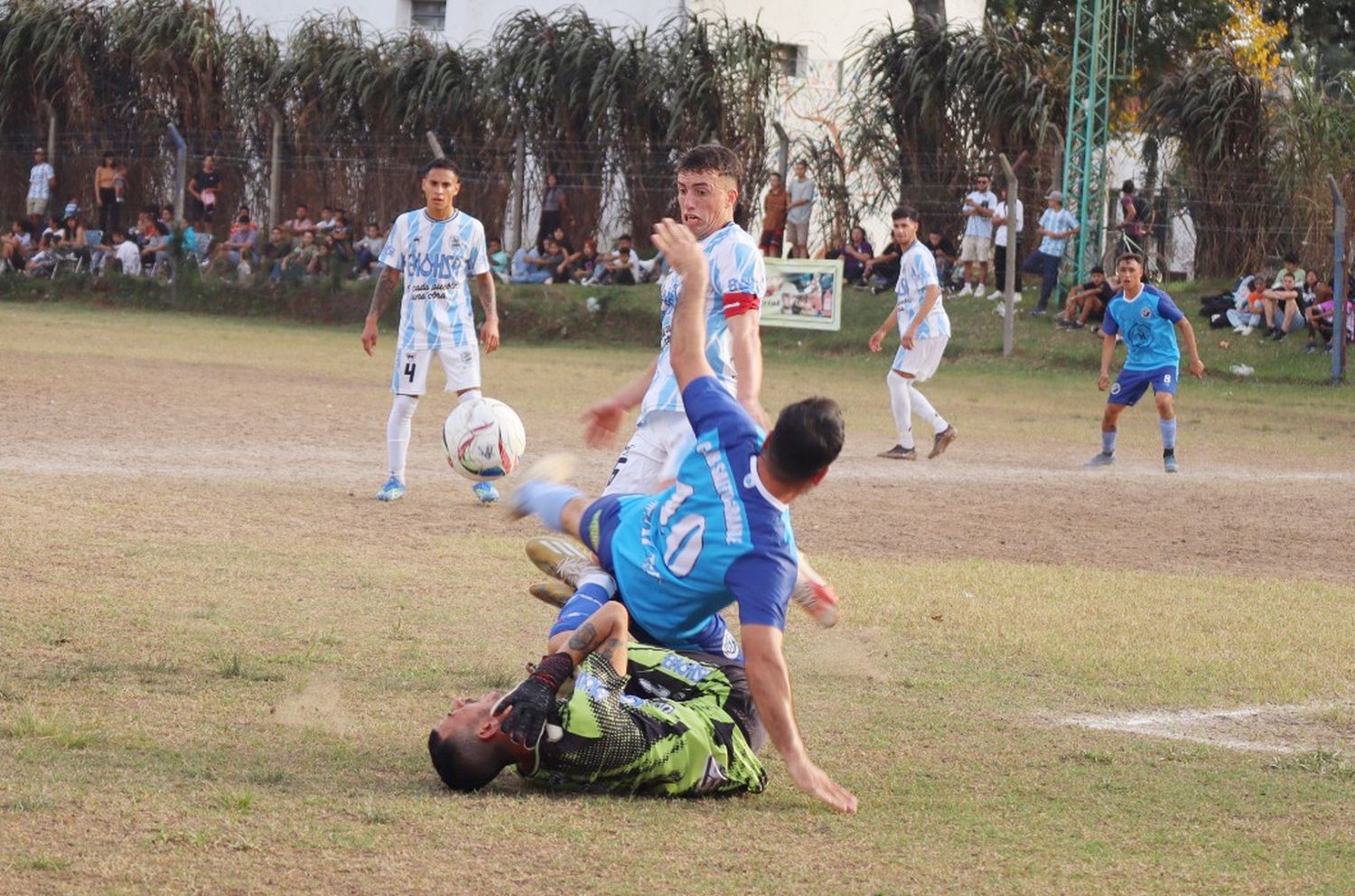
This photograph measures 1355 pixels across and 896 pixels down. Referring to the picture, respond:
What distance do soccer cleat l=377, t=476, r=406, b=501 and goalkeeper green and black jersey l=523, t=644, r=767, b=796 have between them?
18.5 ft

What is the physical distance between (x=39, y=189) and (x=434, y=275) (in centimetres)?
2383

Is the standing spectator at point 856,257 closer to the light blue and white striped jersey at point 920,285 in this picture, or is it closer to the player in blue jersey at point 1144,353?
the light blue and white striped jersey at point 920,285

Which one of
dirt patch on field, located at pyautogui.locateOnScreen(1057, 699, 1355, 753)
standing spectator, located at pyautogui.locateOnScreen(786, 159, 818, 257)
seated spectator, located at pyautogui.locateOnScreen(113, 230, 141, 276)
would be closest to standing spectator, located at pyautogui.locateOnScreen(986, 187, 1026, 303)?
standing spectator, located at pyautogui.locateOnScreen(786, 159, 818, 257)

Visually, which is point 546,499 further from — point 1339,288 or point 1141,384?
point 1339,288

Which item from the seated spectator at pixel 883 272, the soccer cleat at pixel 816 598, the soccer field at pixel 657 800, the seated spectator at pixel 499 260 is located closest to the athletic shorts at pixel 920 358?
the soccer field at pixel 657 800

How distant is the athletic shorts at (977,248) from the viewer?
25.8 meters

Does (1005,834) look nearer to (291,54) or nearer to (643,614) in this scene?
(643,614)

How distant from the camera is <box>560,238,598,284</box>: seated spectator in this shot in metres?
27.9

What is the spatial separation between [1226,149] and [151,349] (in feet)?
50.6

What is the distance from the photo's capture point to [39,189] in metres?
32.1

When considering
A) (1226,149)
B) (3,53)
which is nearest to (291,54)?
(3,53)

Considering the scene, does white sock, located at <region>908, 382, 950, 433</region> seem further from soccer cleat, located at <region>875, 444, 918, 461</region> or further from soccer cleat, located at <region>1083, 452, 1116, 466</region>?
soccer cleat, located at <region>1083, 452, 1116, 466</region>

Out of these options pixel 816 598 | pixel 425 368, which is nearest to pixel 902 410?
pixel 425 368

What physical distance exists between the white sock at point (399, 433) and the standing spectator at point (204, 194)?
2099cm
